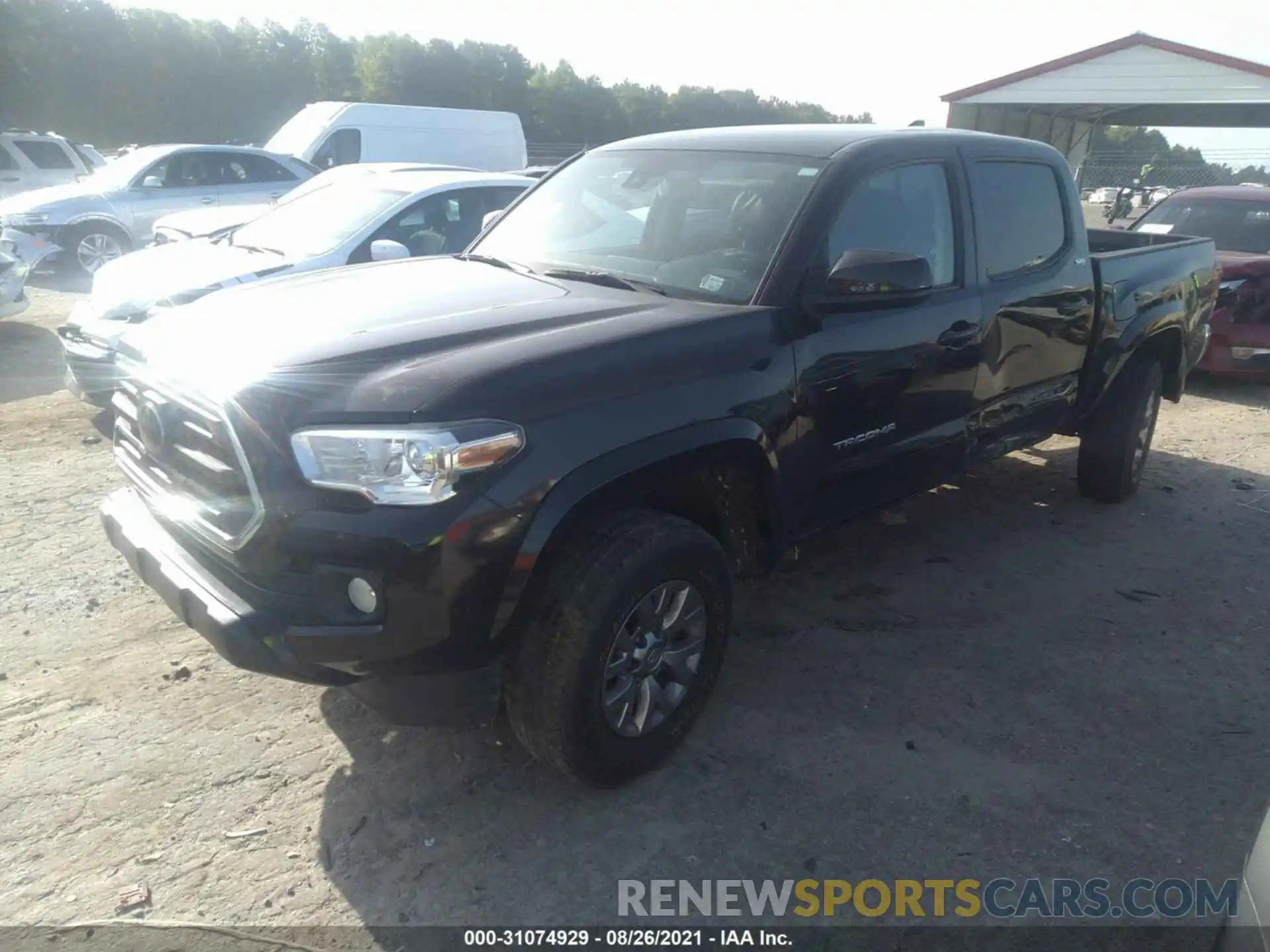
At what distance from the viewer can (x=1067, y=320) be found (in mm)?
4500

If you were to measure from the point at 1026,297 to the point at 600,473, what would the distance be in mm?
2537

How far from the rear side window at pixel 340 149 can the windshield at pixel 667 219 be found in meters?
11.2

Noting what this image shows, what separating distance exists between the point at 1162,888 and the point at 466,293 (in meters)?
2.77

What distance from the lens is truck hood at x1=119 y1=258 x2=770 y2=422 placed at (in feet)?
8.02

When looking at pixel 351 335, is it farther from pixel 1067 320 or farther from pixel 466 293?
pixel 1067 320

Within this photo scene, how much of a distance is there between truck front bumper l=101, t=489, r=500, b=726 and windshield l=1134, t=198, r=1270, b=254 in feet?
28.3

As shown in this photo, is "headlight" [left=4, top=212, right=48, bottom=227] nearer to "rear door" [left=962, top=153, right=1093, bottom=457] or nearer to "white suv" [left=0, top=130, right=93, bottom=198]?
"white suv" [left=0, top=130, right=93, bottom=198]

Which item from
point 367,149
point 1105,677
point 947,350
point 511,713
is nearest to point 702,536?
point 511,713

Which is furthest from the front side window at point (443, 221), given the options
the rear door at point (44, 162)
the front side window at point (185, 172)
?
the rear door at point (44, 162)

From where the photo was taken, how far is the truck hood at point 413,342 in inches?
96.2

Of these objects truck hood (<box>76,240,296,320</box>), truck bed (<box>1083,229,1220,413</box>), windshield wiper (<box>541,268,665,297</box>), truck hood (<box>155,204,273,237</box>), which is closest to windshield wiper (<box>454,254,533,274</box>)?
windshield wiper (<box>541,268,665,297</box>)

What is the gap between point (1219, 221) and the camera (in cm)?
902

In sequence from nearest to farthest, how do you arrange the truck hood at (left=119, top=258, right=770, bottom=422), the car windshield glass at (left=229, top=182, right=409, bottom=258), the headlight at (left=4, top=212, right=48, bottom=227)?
the truck hood at (left=119, top=258, right=770, bottom=422) < the car windshield glass at (left=229, top=182, right=409, bottom=258) < the headlight at (left=4, top=212, right=48, bottom=227)

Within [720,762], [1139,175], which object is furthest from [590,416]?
[1139,175]
